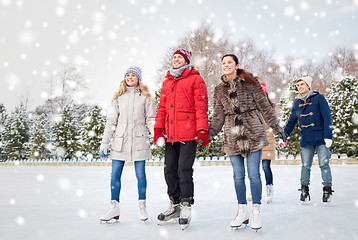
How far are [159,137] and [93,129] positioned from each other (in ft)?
49.2

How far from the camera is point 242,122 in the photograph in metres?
2.91

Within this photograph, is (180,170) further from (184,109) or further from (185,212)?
(184,109)

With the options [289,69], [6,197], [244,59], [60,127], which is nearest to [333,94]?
[244,59]

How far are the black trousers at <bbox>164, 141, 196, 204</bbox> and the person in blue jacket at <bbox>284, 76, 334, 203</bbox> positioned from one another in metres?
1.86

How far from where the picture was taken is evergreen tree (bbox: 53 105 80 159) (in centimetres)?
2009

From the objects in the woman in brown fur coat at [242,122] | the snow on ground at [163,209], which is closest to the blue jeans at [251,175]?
the woman in brown fur coat at [242,122]

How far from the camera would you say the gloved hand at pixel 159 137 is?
3.10 metres

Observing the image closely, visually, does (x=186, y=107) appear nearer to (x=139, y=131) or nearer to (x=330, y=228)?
(x=139, y=131)

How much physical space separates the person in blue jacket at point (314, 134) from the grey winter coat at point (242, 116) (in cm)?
143

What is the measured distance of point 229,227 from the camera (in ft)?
Answer: 9.14

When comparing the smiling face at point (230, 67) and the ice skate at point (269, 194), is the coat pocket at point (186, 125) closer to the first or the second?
the smiling face at point (230, 67)

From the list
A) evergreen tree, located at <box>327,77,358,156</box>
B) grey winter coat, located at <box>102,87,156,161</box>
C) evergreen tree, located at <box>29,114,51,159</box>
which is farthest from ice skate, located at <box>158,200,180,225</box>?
evergreen tree, located at <box>29,114,51,159</box>

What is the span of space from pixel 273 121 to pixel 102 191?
12.0 feet

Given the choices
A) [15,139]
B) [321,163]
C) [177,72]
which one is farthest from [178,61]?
[15,139]
